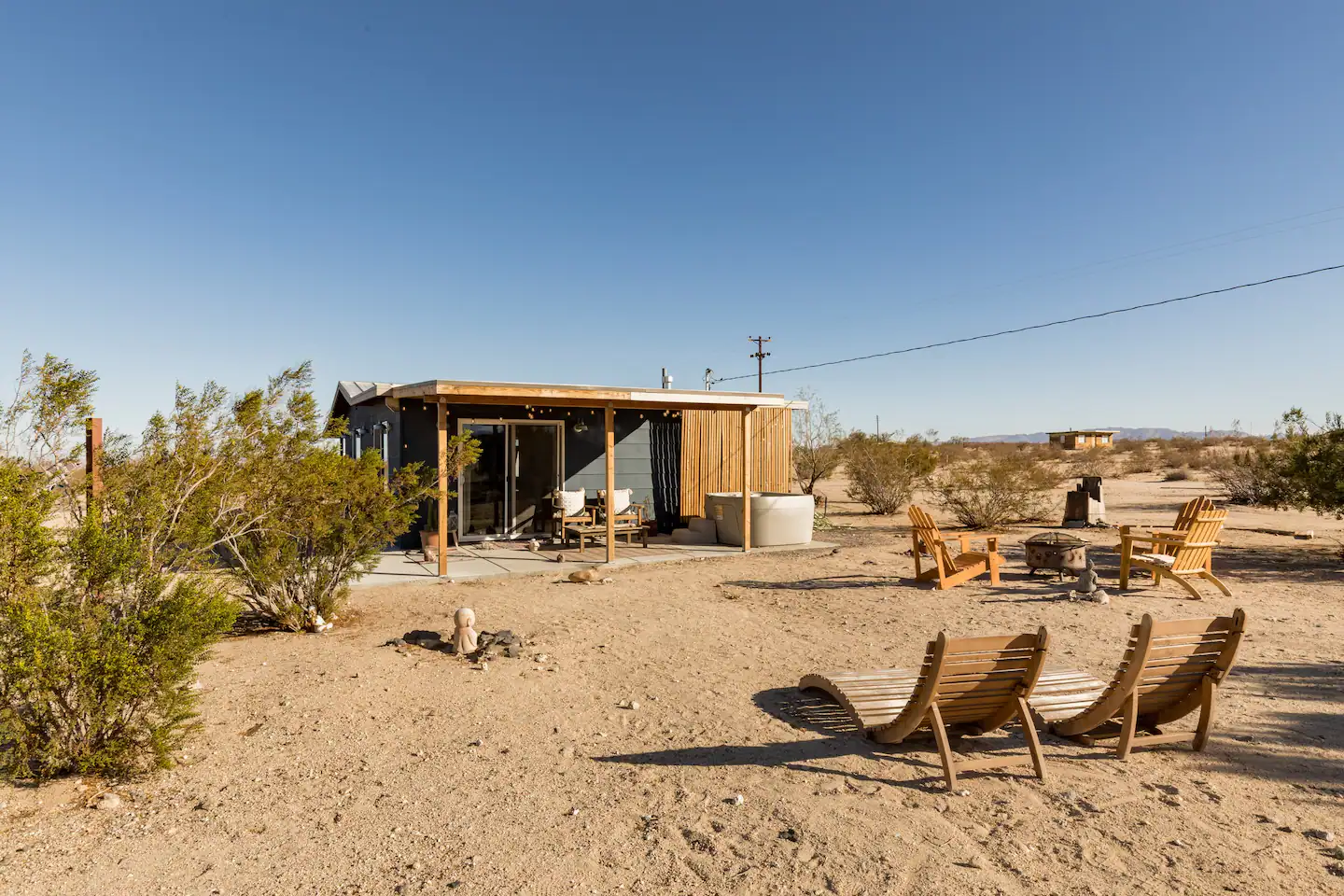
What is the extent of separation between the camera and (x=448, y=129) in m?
13.3

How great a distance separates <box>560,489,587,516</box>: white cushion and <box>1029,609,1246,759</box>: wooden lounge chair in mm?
8286

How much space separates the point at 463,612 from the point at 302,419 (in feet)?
6.36

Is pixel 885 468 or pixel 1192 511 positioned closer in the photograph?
pixel 1192 511


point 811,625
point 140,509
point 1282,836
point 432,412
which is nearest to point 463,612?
point 140,509

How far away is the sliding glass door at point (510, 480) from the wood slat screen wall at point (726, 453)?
251 centimetres

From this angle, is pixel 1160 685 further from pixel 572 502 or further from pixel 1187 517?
pixel 572 502

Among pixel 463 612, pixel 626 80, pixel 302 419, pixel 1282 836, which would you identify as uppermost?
pixel 626 80

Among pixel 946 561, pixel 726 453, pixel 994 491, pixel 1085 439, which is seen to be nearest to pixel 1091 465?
A: pixel 994 491

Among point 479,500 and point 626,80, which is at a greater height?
point 626,80

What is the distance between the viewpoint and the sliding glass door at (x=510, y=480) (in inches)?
460

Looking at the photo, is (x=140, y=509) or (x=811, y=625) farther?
(x=811, y=625)

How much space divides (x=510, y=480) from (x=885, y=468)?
9.60 meters

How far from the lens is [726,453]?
13.1 m

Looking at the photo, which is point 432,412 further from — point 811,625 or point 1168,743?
point 1168,743
